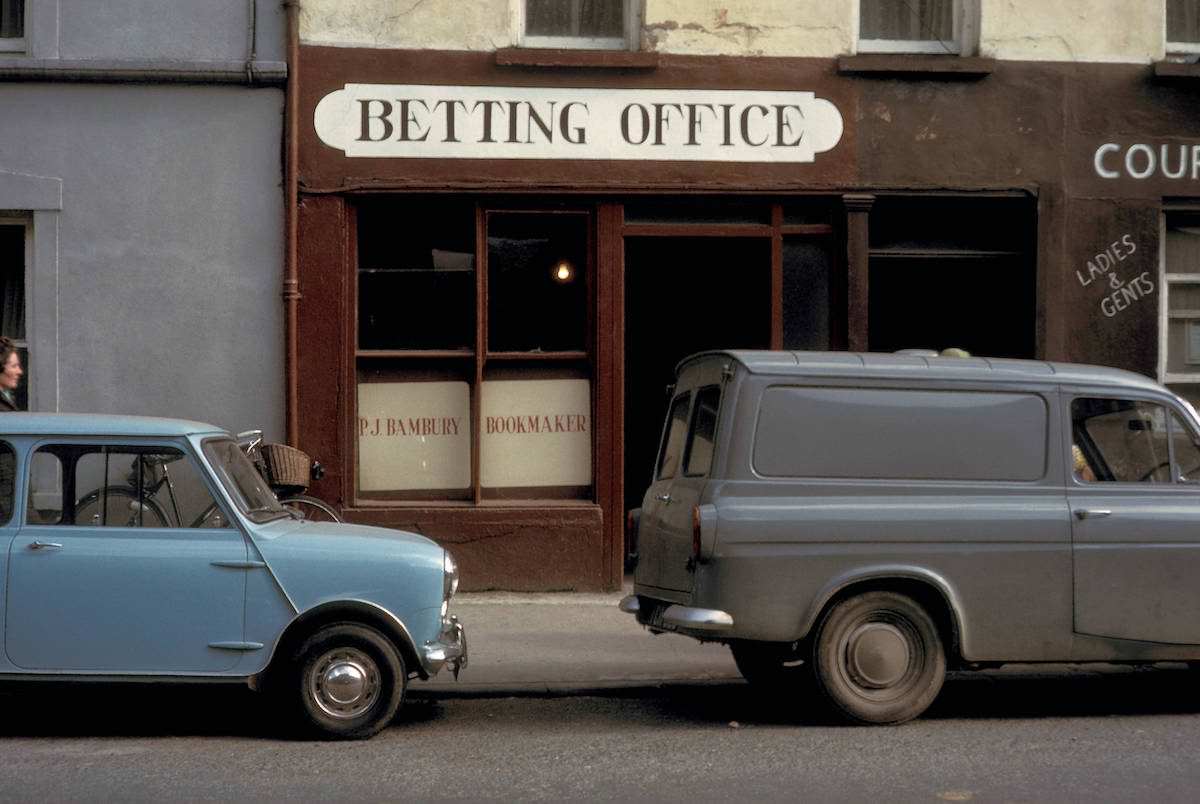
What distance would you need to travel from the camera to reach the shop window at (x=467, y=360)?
12797mm

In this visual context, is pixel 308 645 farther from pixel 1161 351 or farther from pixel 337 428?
pixel 1161 351

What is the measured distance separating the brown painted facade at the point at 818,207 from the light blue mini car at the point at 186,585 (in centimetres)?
466

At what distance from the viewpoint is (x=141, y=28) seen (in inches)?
491

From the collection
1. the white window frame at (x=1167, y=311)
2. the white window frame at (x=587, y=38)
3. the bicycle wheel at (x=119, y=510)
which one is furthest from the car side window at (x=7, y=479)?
the white window frame at (x=1167, y=311)

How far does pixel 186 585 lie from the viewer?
7648 millimetres

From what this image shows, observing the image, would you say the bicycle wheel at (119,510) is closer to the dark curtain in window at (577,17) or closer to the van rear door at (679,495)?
the van rear door at (679,495)

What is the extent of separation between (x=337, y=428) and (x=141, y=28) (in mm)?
3438

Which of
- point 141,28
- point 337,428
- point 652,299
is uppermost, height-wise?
point 141,28

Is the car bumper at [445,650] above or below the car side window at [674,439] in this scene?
below

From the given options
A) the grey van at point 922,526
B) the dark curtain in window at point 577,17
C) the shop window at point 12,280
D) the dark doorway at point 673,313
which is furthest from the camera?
the dark doorway at point 673,313

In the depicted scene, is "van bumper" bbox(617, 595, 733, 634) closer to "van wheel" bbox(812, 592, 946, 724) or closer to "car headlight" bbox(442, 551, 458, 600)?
"van wheel" bbox(812, 592, 946, 724)

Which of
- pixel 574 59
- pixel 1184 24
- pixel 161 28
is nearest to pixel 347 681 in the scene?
pixel 574 59

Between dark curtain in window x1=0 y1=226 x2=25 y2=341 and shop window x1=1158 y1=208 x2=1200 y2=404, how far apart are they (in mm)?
9246

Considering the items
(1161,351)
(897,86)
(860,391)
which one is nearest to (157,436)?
(860,391)
